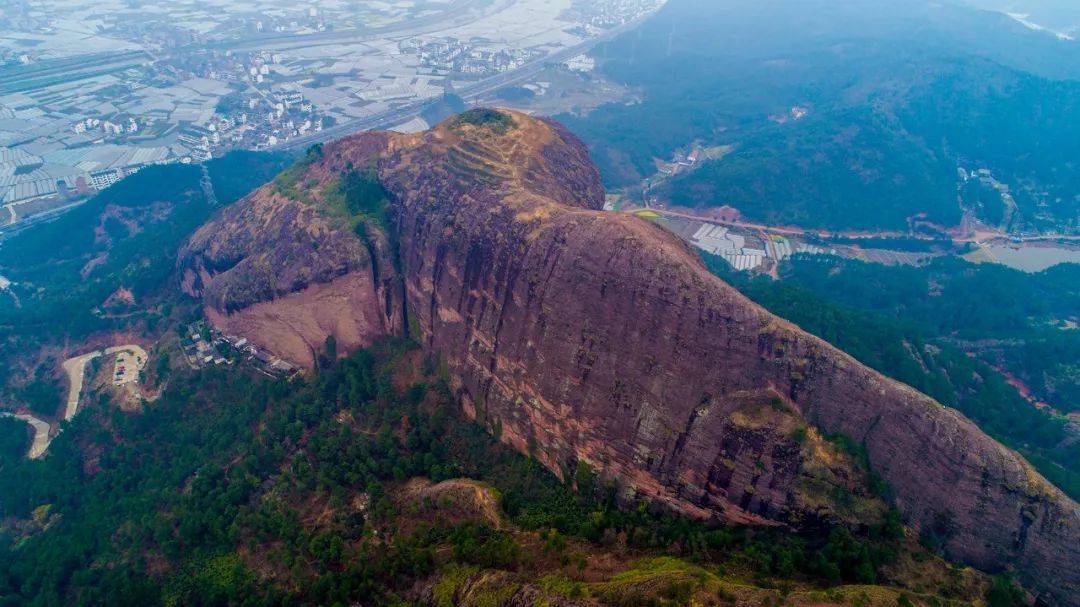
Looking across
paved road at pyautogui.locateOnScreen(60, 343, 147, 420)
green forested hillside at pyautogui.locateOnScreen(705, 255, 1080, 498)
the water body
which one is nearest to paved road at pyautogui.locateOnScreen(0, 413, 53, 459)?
paved road at pyautogui.locateOnScreen(60, 343, 147, 420)

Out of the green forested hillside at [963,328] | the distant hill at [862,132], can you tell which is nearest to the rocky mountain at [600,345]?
the green forested hillside at [963,328]

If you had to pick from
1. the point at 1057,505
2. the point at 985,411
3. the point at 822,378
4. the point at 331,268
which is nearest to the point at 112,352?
the point at 331,268

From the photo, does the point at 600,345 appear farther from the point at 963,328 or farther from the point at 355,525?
the point at 963,328

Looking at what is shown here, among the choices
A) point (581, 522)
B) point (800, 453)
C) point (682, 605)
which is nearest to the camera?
point (682, 605)

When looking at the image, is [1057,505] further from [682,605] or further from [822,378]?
[682,605]

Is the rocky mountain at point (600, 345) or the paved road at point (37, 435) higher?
the rocky mountain at point (600, 345)

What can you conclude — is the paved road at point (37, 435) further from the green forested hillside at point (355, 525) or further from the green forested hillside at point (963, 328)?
the green forested hillside at point (963, 328)
